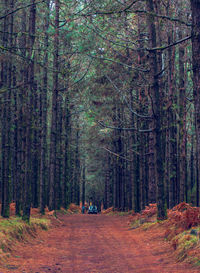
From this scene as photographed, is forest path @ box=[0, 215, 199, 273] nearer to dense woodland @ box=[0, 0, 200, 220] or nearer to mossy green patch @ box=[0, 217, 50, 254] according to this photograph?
mossy green patch @ box=[0, 217, 50, 254]

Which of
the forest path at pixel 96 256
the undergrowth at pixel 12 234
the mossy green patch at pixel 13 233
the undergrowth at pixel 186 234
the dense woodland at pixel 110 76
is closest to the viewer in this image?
the forest path at pixel 96 256

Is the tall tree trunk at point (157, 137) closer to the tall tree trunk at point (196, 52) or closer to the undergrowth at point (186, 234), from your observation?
the undergrowth at point (186, 234)

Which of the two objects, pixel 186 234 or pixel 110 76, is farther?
pixel 110 76

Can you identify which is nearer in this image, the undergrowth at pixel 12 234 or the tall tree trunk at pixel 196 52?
the tall tree trunk at pixel 196 52

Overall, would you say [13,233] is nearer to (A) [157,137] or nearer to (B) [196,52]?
(A) [157,137]

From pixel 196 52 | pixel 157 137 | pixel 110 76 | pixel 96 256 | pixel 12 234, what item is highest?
pixel 110 76

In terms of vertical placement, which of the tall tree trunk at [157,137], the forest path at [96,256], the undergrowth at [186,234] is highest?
the tall tree trunk at [157,137]

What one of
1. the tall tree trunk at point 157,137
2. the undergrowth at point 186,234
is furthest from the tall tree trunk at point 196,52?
the tall tree trunk at point 157,137

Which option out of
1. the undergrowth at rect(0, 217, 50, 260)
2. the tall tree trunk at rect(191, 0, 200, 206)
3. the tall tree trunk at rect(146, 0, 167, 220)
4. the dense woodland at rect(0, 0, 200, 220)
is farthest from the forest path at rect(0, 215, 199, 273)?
the tall tree trunk at rect(191, 0, 200, 206)

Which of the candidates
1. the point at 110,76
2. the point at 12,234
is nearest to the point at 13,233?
the point at 12,234

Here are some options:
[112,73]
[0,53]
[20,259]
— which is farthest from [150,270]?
[112,73]

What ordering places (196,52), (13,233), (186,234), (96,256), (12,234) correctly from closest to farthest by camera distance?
1. (196,52)
2. (96,256)
3. (186,234)
4. (12,234)
5. (13,233)

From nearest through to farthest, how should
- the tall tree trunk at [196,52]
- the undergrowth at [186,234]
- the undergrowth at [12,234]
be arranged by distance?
the undergrowth at [186,234] → the tall tree trunk at [196,52] → the undergrowth at [12,234]

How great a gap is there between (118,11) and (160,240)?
709 cm
